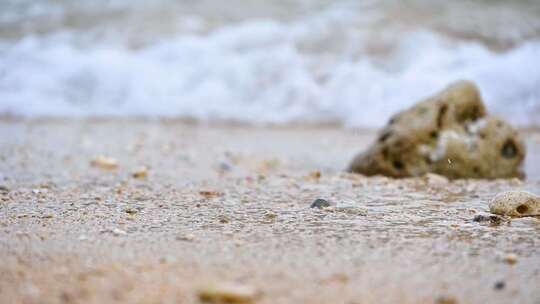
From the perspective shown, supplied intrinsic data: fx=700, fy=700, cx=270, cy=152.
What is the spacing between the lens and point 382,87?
7.61 meters

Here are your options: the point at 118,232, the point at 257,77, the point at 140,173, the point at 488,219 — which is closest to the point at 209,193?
the point at 140,173

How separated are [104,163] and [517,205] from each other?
102 inches

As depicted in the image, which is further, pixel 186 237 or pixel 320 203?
pixel 320 203

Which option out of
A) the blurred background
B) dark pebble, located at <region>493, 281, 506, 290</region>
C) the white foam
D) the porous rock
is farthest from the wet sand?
the blurred background

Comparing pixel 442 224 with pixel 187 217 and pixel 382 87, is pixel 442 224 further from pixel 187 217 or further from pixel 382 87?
pixel 382 87

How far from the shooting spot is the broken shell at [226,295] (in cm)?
163

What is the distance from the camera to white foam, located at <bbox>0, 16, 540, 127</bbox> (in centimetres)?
737

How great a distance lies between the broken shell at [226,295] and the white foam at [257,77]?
551 centimetres

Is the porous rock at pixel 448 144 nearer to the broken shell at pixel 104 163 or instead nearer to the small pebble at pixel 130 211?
the broken shell at pixel 104 163

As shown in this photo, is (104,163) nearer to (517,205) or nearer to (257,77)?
(517,205)

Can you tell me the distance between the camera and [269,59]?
27.6 feet

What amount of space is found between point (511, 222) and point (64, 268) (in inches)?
60.9

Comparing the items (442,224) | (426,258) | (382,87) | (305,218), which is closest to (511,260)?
(426,258)

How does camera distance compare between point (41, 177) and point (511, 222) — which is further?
point (41, 177)
